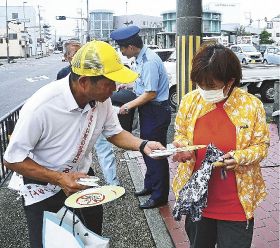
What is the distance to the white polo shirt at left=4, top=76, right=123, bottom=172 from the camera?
2.03 meters

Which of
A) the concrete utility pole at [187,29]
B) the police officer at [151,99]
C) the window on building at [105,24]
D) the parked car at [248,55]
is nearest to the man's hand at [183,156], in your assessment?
the police officer at [151,99]

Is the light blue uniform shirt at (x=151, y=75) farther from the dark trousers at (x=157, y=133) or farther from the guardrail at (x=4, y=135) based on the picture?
the guardrail at (x=4, y=135)

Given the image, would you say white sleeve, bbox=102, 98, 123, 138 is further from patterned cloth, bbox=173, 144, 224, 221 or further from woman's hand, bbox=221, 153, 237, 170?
woman's hand, bbox=221, 153, 237, 170

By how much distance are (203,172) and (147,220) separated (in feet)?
6.67

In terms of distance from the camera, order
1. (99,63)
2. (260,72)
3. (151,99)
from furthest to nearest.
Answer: (260,72)
(151,99)
(99,63)

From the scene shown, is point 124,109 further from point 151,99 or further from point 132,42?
point 132,42

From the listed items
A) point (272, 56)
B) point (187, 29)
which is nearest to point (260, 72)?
point (187, 29)

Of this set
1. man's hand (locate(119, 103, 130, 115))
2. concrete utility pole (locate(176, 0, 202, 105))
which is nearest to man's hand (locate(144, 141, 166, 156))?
man's hand (locate(119, 103, 130, 115))

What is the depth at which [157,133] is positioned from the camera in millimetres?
4051

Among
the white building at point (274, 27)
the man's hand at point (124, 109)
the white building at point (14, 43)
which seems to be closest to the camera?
the man's hand at point (124, 109)

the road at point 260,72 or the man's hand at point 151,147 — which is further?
the road at point 260,72

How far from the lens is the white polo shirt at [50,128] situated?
2029 mm

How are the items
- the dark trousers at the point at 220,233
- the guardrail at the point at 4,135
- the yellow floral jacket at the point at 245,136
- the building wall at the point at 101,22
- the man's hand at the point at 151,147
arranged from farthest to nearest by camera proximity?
1. the building wall at the point at 101,22
2. the guardrail at the point at 4,135
3. the man's hand at the point at 151,147
4. the dark trousers at the point at 220,233
5. the yellow floral jacket at the point at 245,136

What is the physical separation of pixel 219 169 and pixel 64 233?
0.92 m
